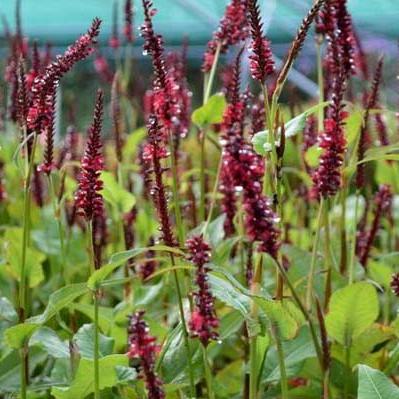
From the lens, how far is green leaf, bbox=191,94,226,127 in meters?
1.32

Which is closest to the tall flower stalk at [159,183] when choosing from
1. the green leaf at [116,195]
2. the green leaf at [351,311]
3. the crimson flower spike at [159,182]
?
the crimson flower spike at [159,182]

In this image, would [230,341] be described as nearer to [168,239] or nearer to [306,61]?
[168,239]

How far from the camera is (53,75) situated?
3.11 ft

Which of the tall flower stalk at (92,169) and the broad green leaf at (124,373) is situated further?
the broad green leaf at (124,373)

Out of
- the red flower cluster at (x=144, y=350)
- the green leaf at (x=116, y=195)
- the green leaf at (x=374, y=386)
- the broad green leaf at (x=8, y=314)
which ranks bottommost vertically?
the broad green leaf at (x=8, y=314)

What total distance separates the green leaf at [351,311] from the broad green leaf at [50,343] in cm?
31

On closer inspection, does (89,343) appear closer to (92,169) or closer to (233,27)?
(92,169)

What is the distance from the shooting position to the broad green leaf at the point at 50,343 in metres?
1.13

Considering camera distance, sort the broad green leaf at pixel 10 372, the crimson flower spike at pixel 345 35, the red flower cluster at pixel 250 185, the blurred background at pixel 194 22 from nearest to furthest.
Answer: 1. the red flower cluster at pixel 250 185
2. the crimson flower spike at pixel 345 35
3. the broad green leaf at pixel 10 372
4. the blurred background at pixel 194 22

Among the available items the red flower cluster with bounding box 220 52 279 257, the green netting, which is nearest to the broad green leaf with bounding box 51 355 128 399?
the red flower cluster with bounding box 220 52 279 257

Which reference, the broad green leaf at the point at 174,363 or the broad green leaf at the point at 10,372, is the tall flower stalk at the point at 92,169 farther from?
the broad green leaf at the point at 10,372

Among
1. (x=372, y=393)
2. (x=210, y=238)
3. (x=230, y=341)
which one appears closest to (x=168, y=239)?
(x=372, y=393)

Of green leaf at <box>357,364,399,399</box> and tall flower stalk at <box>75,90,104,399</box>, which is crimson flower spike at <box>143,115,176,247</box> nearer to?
tall flower stalk at <box>75,90,104,399</box>

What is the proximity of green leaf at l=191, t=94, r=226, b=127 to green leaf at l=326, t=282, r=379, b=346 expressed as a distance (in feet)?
1.18
